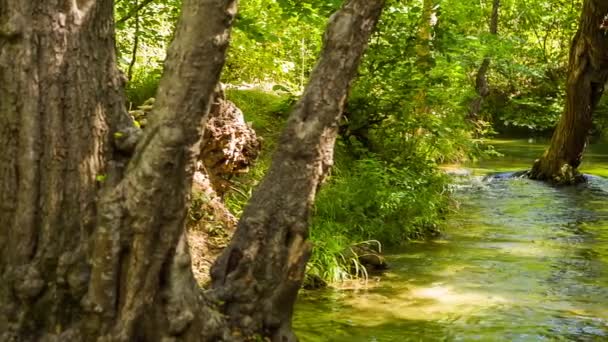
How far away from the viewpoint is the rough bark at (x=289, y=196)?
455 centimetres

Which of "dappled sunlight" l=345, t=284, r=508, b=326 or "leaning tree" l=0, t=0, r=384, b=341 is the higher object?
"leaning tree" l=0, t=0, r=384, b=341

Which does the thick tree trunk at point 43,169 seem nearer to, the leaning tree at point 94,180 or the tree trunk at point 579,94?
the leaning tree at point 94,180

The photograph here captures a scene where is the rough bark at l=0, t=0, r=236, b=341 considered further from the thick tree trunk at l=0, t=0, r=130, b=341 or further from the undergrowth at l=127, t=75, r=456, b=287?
the undergrowth at l=127, t=75, r=456, b=287

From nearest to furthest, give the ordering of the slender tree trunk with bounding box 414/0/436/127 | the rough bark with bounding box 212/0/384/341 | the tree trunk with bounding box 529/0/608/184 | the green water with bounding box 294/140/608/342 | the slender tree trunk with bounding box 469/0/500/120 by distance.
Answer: the rough bark with bounding box 212/0/384/341 → the green water with bounding box 294/140/608/342 → the slender tree trunk with bounding box 414/0/436/127 → the tree trunk with bounding box 529/0/608/184 → the slender tree trunk with bounding box 469/0/500/120

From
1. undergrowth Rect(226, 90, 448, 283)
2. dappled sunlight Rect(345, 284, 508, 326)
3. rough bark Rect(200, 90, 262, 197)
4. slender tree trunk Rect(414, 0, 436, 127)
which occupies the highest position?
slender tree trunk Rect(414, 0, 436, 127)

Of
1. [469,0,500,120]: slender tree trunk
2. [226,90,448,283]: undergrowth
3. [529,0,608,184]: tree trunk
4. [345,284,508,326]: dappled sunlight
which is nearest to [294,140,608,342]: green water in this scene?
[345,284,508,326]: dappled sunlight

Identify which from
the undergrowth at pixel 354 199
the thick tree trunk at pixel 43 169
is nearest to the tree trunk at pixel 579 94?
the undergrowth at pixel 354 199

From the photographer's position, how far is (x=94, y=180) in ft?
13.7

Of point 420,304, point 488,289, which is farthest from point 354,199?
point 420,304

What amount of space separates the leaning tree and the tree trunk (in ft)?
36.9

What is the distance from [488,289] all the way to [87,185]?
4846mm

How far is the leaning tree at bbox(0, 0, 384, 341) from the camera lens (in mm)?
3900

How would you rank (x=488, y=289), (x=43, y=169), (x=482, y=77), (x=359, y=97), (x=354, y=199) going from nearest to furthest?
(x=43, y=169)
(x=488, y=289)
(x=354, y=199)
(x=359, y=97)
(x=482, y=77)

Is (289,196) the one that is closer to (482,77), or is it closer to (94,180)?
(94,180)
